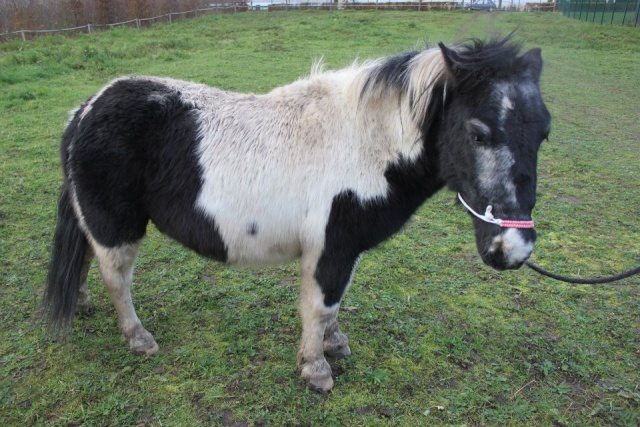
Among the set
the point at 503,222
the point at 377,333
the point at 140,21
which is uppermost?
the point at 140,21

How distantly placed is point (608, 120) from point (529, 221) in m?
8.21

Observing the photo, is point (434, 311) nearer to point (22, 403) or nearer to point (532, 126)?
point (532, 126)

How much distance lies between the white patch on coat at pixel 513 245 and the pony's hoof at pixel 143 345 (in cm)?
231

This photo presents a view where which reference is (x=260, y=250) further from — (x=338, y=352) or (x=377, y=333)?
(x=377, y=333)

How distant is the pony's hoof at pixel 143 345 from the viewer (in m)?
3.05

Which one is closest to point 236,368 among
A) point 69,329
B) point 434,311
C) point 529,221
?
point 69,329

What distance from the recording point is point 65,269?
3.05m

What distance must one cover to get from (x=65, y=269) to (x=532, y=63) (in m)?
3.10

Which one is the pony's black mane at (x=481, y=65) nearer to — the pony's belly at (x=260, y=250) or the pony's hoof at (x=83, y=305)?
the pony's belly at (x=260, y=250)

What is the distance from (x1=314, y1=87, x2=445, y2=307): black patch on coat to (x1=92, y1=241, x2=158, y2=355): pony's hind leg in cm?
127

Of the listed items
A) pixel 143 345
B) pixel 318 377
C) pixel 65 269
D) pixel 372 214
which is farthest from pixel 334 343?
pixel 65 269

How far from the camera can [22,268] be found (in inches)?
154

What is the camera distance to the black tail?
302 cm

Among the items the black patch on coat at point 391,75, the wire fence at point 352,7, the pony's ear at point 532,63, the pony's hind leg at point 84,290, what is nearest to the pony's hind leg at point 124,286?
the pony's hind leg at point 84,290
